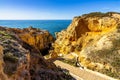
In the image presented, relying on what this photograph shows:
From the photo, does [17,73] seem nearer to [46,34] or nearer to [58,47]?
[58,47]

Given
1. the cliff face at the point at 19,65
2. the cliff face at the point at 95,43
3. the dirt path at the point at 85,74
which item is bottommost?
the dirt path at the point at 85,74

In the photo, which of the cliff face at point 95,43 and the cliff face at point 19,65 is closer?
the cliff face at point 19,65

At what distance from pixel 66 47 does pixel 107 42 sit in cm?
1273

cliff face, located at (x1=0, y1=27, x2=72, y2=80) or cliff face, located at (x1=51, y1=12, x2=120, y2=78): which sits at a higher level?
cliff face, located at (x1=0, y1=27, x2=72, y2=80)

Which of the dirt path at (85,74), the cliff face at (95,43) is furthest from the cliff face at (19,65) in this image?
the cliff face at (95,43)

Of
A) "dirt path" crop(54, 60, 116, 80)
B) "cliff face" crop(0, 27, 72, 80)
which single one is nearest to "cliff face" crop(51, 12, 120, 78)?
"dirt path" crop(54, 60, 116, 80)

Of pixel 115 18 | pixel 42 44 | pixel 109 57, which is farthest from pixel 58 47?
pixel 109 57

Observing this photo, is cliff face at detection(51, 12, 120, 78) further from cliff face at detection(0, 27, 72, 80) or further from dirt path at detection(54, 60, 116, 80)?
cliff face at detection(0, 27, 72, 80)

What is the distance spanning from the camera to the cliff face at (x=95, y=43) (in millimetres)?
34881

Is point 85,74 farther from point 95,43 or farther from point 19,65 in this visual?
point 19,65

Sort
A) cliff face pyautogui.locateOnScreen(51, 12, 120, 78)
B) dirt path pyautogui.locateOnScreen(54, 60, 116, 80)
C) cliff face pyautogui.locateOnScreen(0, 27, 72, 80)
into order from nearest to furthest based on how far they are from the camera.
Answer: cliff face pyautogui.locateOnScreen(0, 27, 72, 80), dirt path pyautogui.locateOnScreen(54, 60, 116, 80), cliff face pyautogui.locateOnScreen(51, 12, 120, 78)

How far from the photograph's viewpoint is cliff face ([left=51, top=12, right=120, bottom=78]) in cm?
3488

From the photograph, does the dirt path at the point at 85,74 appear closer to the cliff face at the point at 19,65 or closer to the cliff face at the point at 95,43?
the cliff face at the point at 95,43

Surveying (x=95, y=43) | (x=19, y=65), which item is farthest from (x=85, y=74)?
(x=19, y=65)
